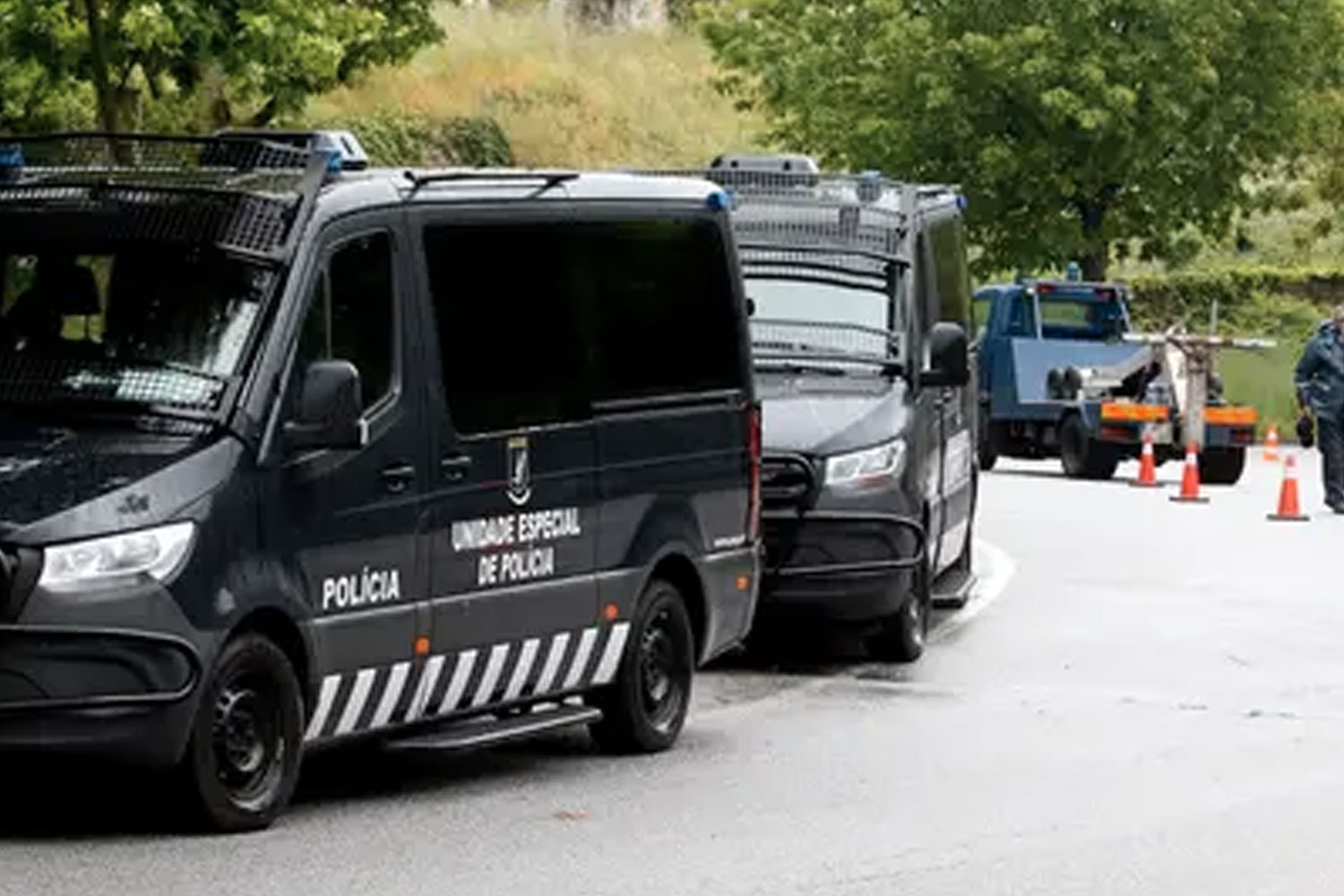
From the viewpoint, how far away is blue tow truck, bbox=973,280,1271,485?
38312 mm

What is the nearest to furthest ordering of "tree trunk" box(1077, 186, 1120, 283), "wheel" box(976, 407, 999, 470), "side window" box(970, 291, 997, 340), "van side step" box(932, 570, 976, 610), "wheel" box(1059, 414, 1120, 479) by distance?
"van side step" box(932, 570, 976, 610)
"wheel" box(1059, 414, 1120, 479)
"wheel" box(976, 407, 999, 470)
"side window" box(970, 291, 997, 340)
"tree trunk" box(1077, 186, 1120, 283)

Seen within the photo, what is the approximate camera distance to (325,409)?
1134cm

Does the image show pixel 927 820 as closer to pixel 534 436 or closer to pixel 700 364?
pixel 534 436

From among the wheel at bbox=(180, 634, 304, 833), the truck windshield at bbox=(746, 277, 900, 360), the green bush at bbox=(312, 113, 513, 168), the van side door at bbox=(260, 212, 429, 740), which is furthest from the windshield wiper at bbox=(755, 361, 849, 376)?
the green bush at bbox=(312, 113, 513, 168)

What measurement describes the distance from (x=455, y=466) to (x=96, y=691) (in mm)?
2159

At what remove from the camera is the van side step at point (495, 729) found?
40.4 feet

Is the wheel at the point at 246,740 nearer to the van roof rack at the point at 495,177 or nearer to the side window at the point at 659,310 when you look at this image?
the van roof rack at the point at 495,177

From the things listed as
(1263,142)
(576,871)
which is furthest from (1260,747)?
(1263,142)

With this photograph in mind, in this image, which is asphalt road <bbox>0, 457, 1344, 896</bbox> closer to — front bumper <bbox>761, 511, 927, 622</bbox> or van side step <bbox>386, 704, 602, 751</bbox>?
van side step <bbox>386, 704, 602, 751</bbox>

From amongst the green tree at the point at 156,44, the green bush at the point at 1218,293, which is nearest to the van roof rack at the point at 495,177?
the green tree at the point at 156,44

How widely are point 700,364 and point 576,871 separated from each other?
437 centimetres

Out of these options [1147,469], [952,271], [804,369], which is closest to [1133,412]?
[1147,469]

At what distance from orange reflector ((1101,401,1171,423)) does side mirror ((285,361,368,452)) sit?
1082 inches

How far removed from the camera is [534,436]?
12992 millimetres
